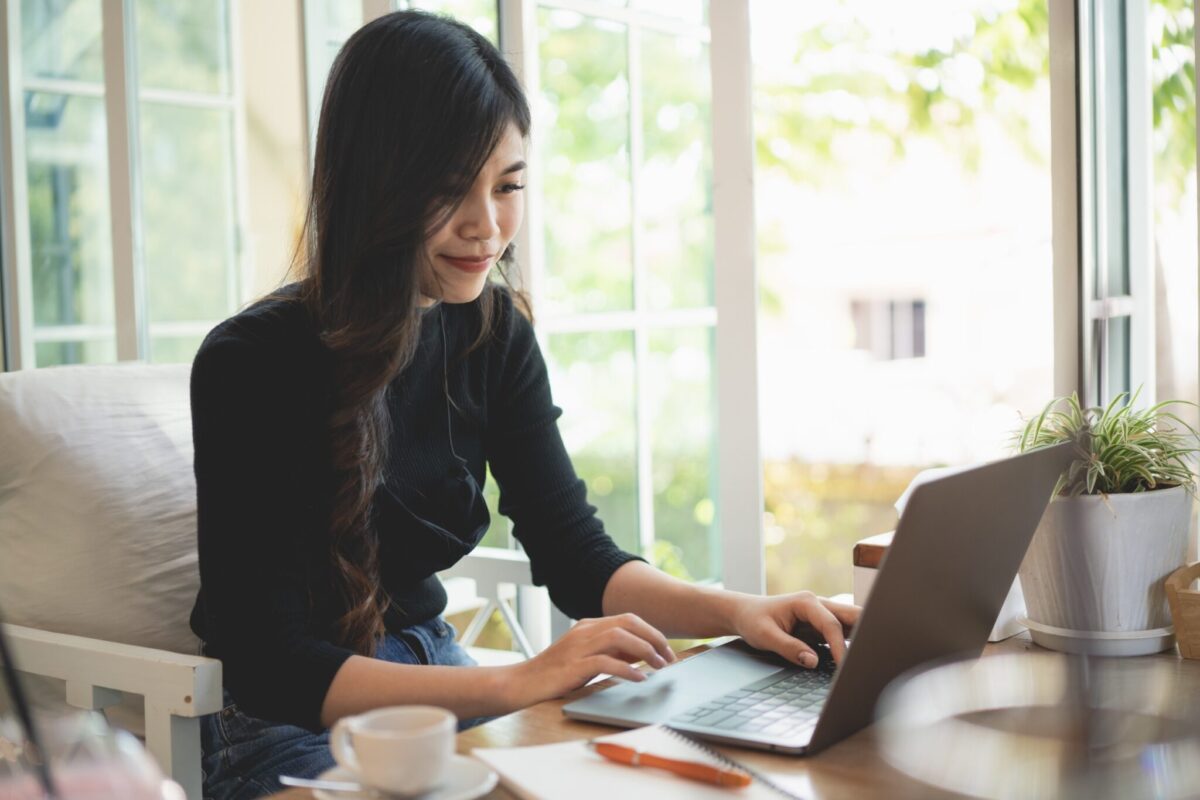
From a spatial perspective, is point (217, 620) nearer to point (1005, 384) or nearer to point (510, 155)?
point (510, 155)

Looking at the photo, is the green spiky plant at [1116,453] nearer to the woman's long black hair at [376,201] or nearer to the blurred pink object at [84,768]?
the woman's long black hair at [376,201]

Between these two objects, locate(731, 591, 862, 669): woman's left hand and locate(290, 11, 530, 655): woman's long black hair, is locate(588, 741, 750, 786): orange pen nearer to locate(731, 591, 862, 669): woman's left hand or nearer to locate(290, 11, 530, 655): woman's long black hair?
locate(731, 591, 862, 669): woman's left hand

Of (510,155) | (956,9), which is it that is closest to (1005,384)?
(956,9)

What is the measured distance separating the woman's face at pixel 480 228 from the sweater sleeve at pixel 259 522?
0.20m

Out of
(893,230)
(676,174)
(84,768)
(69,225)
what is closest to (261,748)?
(84,768)

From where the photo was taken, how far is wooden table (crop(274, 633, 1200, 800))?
778 mm

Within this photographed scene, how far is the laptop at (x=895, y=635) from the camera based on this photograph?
0.80m

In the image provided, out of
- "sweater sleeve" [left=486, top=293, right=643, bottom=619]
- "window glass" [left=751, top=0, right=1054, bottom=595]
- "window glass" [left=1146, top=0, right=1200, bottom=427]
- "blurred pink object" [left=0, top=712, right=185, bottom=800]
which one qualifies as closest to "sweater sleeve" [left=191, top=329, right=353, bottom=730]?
"sweater sleeve" [left=486, top=293, right=643, bottom=619]

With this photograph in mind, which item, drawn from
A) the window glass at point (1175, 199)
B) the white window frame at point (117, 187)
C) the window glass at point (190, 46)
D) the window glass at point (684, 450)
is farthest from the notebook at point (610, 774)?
the window glass at point (190, 46)

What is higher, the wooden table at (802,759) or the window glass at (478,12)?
the window glass at (478,12)

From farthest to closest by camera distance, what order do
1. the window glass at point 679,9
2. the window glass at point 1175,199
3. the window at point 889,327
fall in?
the window at point 889,327
the window glass at point 679,9
the window glass at point 1175,199

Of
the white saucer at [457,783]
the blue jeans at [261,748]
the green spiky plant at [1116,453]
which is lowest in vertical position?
the blue jeans at [261,748]

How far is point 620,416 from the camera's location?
2125 millimetres

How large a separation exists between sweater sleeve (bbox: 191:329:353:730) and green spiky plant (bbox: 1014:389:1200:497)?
2.48 ft
